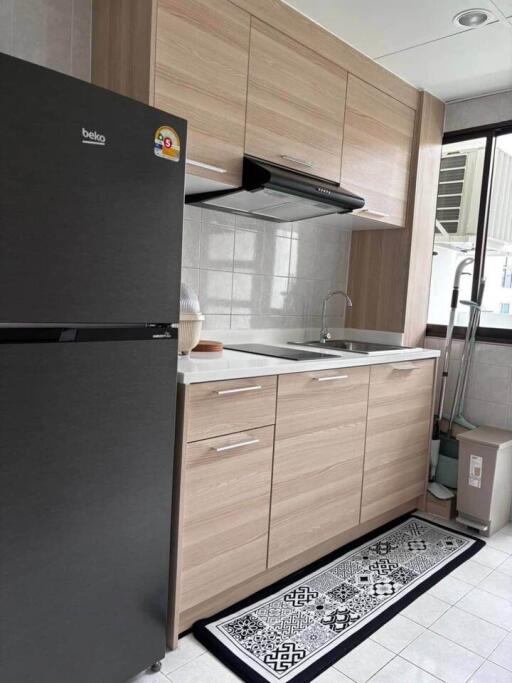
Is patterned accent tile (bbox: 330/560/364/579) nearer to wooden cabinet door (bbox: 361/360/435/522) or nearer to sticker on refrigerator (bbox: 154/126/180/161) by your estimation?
wooden cabinet door (bbox: 361/360/435/522)

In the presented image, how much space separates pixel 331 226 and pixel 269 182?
1147 millimetres

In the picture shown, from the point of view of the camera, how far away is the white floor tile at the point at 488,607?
1.99m

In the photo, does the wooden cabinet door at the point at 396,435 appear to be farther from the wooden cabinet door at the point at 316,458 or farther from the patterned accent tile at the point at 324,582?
the patterned accent tile at the point at 324,582

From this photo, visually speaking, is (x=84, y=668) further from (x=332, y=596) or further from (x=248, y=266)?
(x=248, y=266)

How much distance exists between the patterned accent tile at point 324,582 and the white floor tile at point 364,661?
1.06ft

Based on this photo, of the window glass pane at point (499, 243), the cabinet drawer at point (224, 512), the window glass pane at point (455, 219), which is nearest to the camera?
the cabinet drawer at point (224, 512)

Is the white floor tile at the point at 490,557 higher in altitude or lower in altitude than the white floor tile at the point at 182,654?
lower

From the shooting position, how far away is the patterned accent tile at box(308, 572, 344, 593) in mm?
2113

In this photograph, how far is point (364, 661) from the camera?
1.71 metres

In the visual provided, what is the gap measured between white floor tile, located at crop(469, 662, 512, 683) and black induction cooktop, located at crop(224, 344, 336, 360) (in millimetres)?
1194

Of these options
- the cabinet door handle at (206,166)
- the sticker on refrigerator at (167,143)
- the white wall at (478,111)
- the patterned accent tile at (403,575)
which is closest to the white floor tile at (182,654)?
the patterned accent tile at (403,575)

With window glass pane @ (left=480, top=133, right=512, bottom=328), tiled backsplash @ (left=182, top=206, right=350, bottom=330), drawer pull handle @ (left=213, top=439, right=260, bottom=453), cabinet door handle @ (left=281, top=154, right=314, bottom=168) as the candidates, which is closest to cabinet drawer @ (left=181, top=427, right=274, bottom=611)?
drawer pull handle @ (left=213, top=439, right=260, bottom=453)

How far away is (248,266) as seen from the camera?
2.59 metres

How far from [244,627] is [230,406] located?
79cm
